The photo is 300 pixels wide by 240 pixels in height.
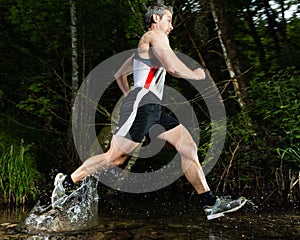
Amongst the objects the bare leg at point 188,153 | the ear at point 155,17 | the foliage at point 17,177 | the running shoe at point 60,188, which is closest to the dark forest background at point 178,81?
the foliage at point 17,177

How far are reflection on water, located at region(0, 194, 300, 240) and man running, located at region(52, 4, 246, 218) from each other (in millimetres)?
264

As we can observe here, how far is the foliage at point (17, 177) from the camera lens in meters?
5.62

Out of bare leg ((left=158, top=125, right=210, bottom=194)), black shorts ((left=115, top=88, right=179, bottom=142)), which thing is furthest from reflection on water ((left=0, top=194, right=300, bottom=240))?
black shorts ((left=115, top=88, right=179, bottom=142))

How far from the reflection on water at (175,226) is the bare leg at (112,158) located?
513 millimetres

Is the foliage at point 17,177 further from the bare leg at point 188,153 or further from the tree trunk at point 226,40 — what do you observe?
the tree trunk at point 226,40

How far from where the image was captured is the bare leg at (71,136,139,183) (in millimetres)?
3547

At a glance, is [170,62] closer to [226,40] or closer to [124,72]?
[124,72]

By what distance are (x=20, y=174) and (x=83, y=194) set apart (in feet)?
4.86

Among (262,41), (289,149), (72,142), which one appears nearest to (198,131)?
(289,149)

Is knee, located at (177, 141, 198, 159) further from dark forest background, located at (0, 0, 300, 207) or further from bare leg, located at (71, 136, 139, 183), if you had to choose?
dark forest background, located at (0, 0, 300, 207)

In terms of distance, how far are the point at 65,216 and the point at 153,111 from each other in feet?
4.38

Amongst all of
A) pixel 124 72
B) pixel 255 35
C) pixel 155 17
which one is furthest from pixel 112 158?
pixel 255 35

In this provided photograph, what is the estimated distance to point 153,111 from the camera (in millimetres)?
3561

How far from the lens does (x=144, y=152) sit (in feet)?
21.4
